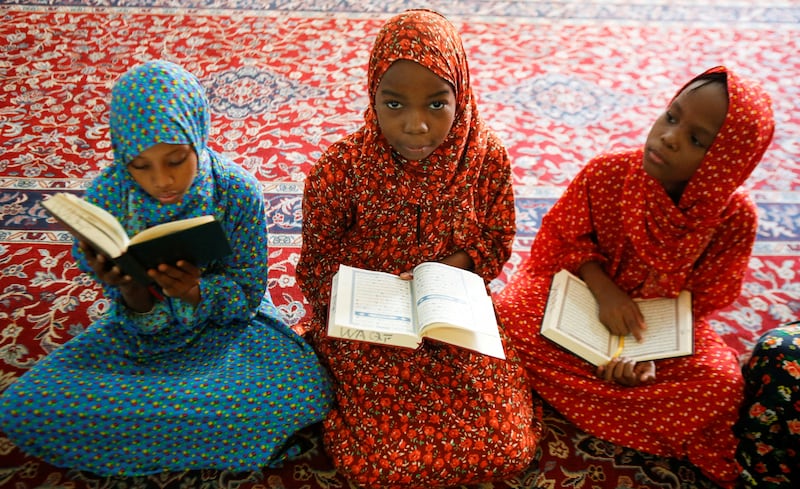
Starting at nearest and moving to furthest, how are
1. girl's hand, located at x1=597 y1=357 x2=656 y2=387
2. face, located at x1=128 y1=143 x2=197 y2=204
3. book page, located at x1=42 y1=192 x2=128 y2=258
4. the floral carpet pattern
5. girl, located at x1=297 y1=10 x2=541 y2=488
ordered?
book page, located at x1=42 y1=192 x2=128 y2=258 < face, located at x1=128 y1=143 x2=197 y2=204 < girl, located at x1=297 y1=10 x2=541 y2=488 < girl's hand, located at x1=597 y1=357 x2=656 y2=387 < the floral carpet pattern

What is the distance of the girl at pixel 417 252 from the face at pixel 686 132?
1.28 ft

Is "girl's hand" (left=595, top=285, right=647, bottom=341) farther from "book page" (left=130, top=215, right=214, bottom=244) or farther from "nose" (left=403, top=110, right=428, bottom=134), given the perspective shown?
"book page" (left=130, top=215, right=214, bottom=244)

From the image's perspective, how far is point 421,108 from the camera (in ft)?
4.43

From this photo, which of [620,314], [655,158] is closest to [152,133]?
[655,158]

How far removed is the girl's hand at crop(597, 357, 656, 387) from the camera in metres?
1.63

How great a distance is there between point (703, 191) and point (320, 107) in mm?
1899

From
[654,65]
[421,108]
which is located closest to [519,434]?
[421,108]

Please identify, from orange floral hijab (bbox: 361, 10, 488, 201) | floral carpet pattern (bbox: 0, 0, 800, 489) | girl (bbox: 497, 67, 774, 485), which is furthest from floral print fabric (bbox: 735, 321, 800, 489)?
orange floral hijab (bbox: 361, 10, 488, 201)

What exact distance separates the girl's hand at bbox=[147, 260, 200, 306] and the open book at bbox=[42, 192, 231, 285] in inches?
1.3

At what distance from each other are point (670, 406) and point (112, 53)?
3093 mm

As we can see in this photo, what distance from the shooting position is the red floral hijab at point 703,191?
143cm

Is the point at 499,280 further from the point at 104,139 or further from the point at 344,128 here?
the point at 104,139

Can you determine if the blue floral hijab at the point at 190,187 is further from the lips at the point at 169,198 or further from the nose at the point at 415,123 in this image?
the nose at the point at 415,123

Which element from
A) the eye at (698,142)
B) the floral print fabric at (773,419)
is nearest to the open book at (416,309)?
the eye at (698,142)
